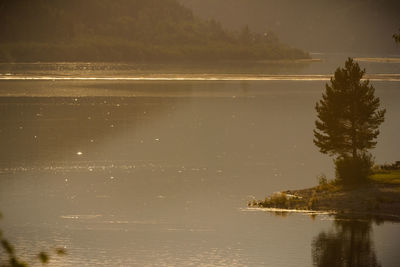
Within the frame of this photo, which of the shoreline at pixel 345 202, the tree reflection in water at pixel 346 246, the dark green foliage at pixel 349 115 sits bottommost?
the tree reflection in water at pixel 346 246

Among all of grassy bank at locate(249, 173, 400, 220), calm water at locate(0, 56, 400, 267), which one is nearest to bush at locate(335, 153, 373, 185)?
grassy bank at locate(249, 173, 400, 220)

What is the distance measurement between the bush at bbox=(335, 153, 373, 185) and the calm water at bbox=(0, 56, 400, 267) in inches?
217

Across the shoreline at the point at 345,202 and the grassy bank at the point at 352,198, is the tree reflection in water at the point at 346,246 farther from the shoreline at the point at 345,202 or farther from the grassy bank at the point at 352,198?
the grassy bank at the point at 352,198

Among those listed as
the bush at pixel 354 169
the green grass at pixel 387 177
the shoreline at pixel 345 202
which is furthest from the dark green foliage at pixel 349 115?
the shoreline at pixel 345 202

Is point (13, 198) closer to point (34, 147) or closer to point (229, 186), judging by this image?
point (229, 186)

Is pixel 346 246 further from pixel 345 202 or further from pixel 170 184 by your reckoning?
pixel 170 184

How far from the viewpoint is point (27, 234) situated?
6159 centimetres

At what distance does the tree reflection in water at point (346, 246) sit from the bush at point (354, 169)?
5994mm

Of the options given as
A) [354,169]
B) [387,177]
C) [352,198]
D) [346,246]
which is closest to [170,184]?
[354,169]

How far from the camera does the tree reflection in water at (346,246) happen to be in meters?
54.1

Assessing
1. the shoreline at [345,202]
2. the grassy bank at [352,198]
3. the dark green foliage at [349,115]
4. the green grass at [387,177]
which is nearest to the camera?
the shoreline at [345,202]

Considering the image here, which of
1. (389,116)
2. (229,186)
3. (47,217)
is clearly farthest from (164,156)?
(389,116)

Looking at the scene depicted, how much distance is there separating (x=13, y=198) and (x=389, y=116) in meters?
82.0

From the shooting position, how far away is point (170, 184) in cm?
8106
